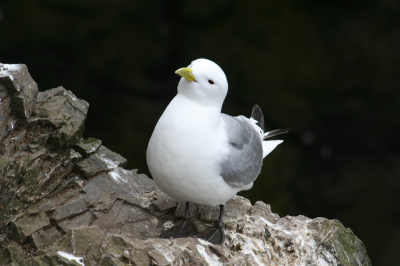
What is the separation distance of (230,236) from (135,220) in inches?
40.4

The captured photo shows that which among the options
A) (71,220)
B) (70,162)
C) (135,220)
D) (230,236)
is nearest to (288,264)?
(230,236)

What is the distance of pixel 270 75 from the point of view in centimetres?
863

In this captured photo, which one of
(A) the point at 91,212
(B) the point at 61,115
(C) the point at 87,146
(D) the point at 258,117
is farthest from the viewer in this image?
(D) the point at 258,117

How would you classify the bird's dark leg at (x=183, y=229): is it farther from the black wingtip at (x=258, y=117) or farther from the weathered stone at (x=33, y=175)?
the black wingtip at (x=258, y=117)

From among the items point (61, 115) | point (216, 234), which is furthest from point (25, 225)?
point (216, 234)

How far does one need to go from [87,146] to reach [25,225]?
131 cm

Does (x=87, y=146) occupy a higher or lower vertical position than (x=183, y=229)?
higher

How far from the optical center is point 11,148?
405 centimetres

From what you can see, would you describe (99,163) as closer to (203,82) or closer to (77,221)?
(77,221)

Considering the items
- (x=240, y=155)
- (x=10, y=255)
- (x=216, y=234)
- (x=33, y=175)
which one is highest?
(x=240, y=155)

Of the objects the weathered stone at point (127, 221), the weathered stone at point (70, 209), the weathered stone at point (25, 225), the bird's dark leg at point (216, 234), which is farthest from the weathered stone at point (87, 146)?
the bird's dark leg at point (216, 234)

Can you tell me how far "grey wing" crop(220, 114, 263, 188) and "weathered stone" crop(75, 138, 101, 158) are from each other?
1.65 m

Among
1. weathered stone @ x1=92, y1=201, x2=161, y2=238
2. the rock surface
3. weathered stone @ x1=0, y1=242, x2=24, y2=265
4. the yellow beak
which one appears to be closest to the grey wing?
the rock surface

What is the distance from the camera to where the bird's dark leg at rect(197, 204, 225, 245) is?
416 cm
